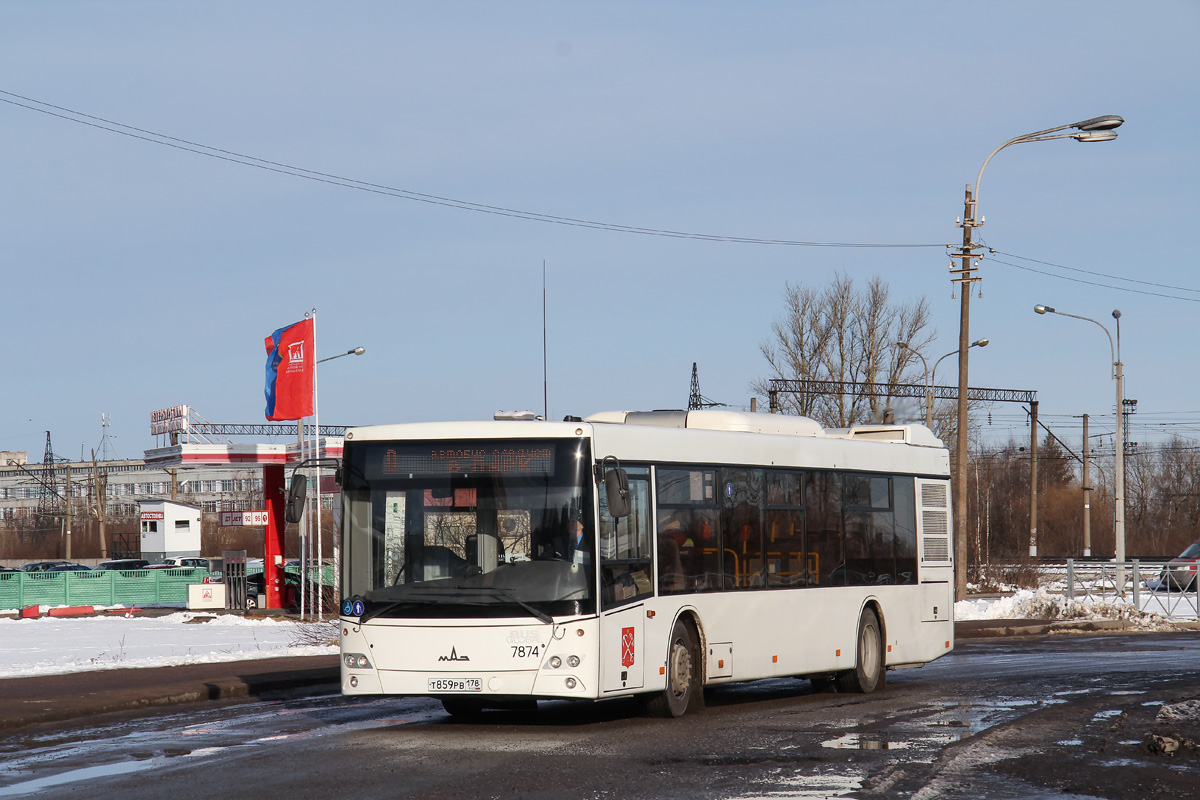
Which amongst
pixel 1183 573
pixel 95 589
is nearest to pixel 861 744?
pixel 1183 573

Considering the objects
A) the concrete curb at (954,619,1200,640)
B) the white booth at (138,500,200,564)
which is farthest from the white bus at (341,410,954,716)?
the white booth at (138,500,200,564)

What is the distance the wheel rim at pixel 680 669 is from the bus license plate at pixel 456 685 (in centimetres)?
214

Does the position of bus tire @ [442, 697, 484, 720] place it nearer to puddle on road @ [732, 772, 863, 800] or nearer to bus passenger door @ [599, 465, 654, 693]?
bus passenger door @ [599, 465, 654, 693]

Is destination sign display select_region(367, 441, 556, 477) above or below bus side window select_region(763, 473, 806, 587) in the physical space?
above

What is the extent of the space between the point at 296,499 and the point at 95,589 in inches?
1330

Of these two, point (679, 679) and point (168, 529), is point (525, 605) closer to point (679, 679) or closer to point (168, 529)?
point (679, 679)

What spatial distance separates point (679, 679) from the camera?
44.4ft

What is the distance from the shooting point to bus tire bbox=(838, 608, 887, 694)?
54.2ft

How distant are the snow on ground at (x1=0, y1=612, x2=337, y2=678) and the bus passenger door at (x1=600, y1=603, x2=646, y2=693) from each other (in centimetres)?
1044

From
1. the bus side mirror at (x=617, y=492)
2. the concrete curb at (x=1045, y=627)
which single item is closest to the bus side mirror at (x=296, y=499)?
the bus side mirror at (x=617, y=492)

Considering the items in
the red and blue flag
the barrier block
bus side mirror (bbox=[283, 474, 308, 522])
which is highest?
the red and blue flag

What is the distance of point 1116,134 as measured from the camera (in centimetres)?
2822

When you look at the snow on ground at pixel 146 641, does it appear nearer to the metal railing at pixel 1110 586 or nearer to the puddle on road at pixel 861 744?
the puddle on road at pixel 861 744

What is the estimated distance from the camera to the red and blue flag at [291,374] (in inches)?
1310
